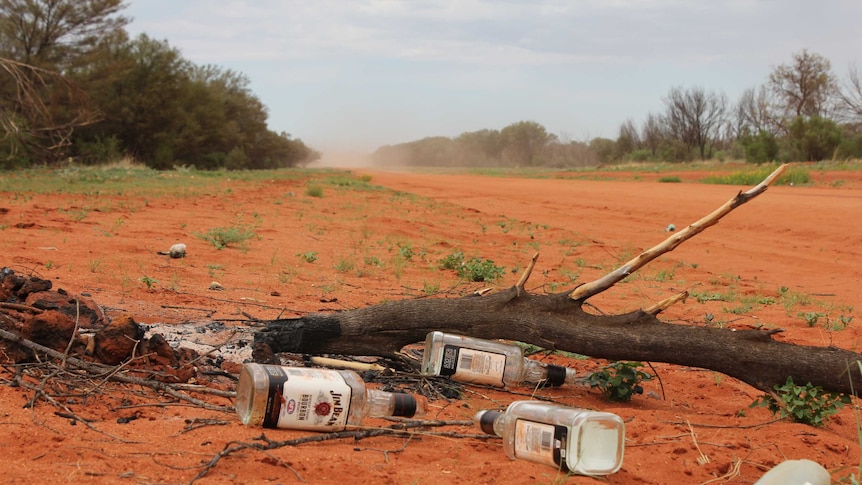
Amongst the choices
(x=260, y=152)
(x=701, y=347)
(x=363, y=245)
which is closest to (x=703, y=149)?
(x=260, y=152)

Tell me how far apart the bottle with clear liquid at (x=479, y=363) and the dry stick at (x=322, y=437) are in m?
0.70

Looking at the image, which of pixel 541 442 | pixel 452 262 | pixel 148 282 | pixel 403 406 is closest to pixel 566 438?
pixel 541 442

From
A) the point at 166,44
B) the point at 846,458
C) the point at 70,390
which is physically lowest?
the point at 846,458

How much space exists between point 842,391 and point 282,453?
2.34 metres

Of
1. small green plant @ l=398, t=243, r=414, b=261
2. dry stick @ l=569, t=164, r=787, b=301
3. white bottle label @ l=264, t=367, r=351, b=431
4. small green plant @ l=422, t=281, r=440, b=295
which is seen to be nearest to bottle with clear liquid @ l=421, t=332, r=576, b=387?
dry stick @ l=569, t=164, r=787, b=301

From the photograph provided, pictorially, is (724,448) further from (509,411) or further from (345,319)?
(345,319)

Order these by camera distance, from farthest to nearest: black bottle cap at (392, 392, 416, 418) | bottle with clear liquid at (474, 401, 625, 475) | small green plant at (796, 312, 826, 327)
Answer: small green plant at (796, 312, 826, 327) → black bottle cap at (392, 392, 416, 418) → bottle with clear liquid at (474, 401, 625, 475)

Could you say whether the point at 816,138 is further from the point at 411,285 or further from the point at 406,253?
the point at 411,285

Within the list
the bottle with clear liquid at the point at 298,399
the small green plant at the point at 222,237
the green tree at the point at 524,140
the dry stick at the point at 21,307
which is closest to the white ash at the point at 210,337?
the dry stick at the point at 21,307

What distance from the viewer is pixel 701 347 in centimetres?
371

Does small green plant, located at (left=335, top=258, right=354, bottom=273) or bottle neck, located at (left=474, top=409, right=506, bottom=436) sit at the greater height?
bottle neck, located at (left=474, top=409, right=506, bottom=436)

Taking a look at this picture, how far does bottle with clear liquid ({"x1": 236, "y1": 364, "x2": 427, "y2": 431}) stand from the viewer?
2889 millimetres

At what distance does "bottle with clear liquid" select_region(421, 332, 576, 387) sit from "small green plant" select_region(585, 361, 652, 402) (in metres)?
0.18

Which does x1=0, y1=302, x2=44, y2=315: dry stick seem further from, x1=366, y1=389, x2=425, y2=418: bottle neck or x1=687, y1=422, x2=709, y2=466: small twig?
x1=687, y1=422, x2=709, y2=466: small twig
